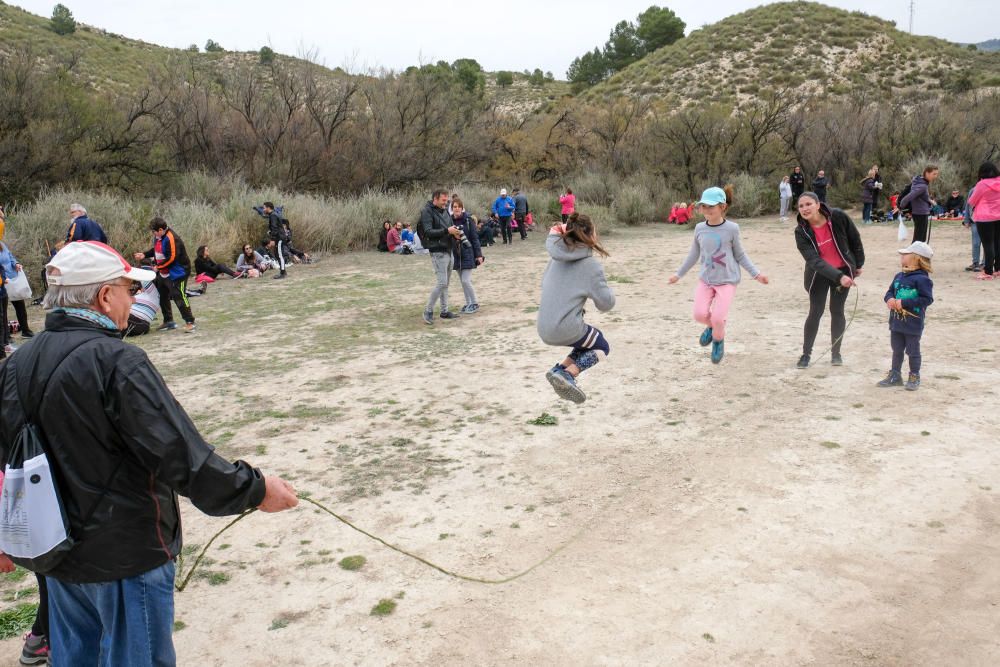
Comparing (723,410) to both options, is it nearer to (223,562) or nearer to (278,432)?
(278,432)

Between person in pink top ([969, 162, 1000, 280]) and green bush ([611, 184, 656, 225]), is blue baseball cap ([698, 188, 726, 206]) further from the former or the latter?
green bush ([611, 184, 656, 225])

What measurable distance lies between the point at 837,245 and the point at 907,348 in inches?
45.1

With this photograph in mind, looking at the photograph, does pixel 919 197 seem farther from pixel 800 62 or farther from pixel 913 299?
pixel 800 62

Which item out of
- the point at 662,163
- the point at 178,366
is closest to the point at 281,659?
the point at 178,366

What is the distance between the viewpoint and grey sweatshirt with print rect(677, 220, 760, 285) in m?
7.06

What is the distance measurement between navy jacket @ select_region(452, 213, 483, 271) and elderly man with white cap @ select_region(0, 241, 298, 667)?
8601 millimetres

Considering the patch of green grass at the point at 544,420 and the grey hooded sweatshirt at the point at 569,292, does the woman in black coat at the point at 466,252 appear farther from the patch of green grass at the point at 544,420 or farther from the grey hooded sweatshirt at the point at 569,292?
the grey hooded sweatshirt at the point at 569,292

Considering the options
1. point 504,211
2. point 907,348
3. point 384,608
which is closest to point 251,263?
point 504,211

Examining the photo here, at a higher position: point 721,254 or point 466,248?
point 721,254

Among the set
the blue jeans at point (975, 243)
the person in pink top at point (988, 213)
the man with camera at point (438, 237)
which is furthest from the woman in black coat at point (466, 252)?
the blue jeans at point (975, 243)

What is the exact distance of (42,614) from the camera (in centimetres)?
320

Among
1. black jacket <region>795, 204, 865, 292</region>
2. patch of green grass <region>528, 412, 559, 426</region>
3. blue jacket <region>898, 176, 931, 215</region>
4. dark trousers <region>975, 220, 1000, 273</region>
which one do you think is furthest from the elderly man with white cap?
blue jacket <region>898, 176, 931, 215</region>

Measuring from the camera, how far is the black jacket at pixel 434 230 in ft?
34.8

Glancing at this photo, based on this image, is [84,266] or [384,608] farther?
[384,608]
